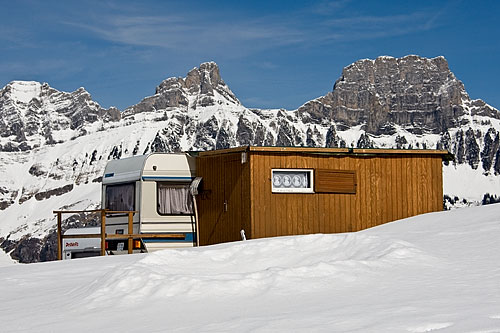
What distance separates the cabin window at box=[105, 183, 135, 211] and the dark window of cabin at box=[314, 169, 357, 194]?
15.8 ft

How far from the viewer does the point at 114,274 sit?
9.26 metres

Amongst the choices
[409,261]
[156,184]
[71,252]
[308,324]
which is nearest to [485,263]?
[409,261]

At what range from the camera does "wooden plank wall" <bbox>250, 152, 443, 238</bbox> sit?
16.7m

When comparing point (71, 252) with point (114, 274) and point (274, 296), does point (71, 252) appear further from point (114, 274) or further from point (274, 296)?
point (274, 296)

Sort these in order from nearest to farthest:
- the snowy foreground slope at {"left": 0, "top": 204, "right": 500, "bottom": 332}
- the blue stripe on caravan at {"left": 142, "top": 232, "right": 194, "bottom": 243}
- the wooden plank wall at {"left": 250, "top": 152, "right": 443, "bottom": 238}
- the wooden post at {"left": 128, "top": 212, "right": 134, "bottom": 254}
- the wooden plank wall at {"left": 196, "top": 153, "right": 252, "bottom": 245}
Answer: the snowy foreground slope at {"left": 0, "top": 204, "right": 500, "bottom": 332}, the wooden post at {"left": 128, "top": 212, "right": 134, "bottom": 254}, the wooden plank wall at {"left": 250, "top": 152, "right": 443, "bottom": 238}, the wooden plank wall at {"left": 196, "top": 153, "right": 252, "bottom": 245}, the blue stripe on caravan at {"left": 142, "top": 232, "right": 194, "bottom": 243}

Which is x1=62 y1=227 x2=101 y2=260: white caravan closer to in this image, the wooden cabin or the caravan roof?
the caravan roof

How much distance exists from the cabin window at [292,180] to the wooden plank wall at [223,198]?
0.72 metres

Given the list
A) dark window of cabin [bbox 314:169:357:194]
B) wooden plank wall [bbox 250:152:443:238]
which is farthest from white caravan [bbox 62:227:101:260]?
dark window of cabin [bbox 314:169:357:194]

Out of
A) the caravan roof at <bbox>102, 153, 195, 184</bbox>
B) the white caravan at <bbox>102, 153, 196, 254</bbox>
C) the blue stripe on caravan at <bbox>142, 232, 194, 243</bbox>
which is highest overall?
the caravan roof at <bbox>102, 153, 195, 184</bbox>

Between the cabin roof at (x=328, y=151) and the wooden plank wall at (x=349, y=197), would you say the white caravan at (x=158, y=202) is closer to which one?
the cabin roof at (x=328, y=151)

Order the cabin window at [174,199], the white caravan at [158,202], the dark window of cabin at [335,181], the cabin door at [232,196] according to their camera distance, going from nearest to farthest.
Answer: the cabin door at [232,196], the dark window of cabin at [335,181], the white caravan at [158,202], the cabin window at [174,199]

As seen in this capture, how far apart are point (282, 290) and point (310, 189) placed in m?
8.79

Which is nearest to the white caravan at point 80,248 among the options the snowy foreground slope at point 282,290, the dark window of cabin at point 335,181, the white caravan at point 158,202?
the white caravan at point 158,202

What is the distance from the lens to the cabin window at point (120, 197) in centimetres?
1852
